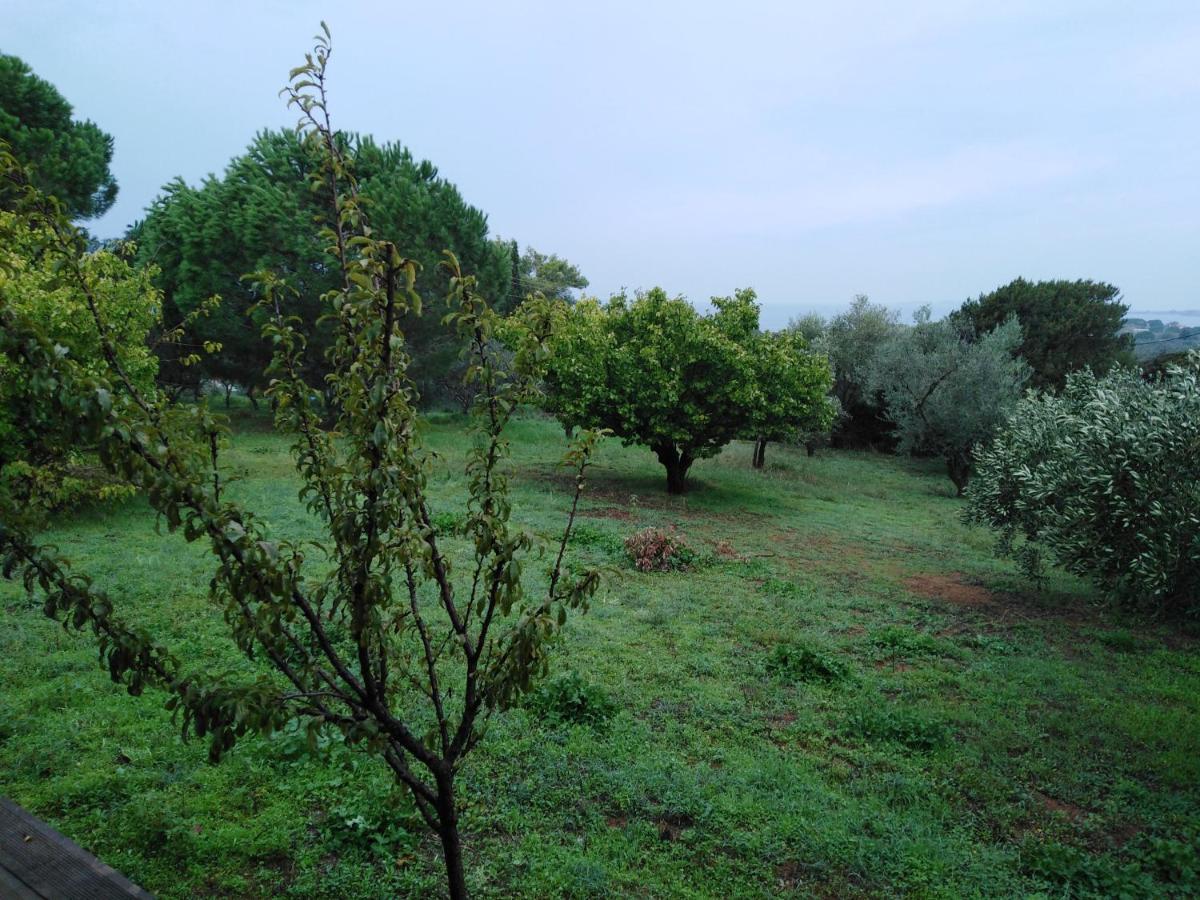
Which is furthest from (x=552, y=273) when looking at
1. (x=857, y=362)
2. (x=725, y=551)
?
(x=725, y=551)

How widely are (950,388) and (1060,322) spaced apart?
1106cm

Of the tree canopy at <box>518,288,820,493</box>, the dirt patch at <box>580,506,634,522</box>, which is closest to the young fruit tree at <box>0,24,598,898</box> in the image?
the dirt patch at <box>580,506,634,522</box>

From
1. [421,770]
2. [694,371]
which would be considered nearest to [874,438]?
[694,371]

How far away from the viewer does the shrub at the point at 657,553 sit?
10.4 meters

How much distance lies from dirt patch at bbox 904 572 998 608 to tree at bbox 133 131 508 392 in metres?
15.4

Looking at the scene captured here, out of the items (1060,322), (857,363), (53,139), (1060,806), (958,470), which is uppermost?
(53,139)

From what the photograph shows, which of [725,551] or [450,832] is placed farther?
[725,551]

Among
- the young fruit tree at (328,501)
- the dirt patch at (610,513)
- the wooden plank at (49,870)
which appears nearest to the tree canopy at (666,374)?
the dirt patch at (610,513)

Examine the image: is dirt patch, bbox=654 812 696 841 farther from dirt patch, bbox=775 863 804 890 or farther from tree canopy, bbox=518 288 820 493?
A: tree canopy, bbox=518 288 820 493

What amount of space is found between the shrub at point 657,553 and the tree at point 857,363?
57.9 feet

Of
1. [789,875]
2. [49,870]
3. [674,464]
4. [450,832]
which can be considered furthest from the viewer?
[674,464]

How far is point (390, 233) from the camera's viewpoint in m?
20.6

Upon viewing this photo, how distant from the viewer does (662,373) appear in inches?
604

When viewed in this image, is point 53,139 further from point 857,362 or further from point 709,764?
point 857,362
